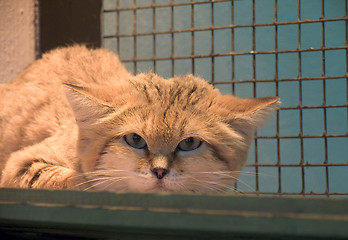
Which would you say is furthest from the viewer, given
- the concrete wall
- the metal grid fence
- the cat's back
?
the concrete wall

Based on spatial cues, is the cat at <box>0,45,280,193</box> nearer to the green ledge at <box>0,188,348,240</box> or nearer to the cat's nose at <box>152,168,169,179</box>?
the cat's nose at <box>152,168,169,179</box>

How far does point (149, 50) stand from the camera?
282 cm

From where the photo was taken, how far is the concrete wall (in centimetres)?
271

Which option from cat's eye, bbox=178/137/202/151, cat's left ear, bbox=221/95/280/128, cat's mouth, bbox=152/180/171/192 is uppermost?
cat's left ear, bbox=221/95/280/128

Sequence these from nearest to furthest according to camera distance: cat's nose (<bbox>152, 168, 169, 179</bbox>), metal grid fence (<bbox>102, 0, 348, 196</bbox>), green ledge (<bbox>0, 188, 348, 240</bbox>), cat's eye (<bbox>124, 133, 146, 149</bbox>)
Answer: green ledge (<bbox>0, 188, 348, 240</bbox>), cat's nose (<bbox>152, 168, 169, 179</bbox>), cat's eye (<bbox>124, 133, 146, 149</bbox>), metal grid fence (<bbox>102, 0, 348, 196</bbox>)

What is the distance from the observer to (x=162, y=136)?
4.55 ft

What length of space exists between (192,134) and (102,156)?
36cm

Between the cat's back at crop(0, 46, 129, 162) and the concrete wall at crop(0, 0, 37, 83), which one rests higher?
the concrete wall at crop(0, 0, 37, 83)

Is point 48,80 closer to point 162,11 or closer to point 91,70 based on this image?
point 91,70

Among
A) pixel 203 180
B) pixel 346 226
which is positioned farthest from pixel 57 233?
pixel 203 180

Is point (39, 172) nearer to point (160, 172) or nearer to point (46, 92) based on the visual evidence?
point (160, 172)

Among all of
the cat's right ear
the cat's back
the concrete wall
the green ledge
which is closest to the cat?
the cat's right ear

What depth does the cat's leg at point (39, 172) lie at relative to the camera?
1.46 m

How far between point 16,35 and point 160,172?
1.99 metres
